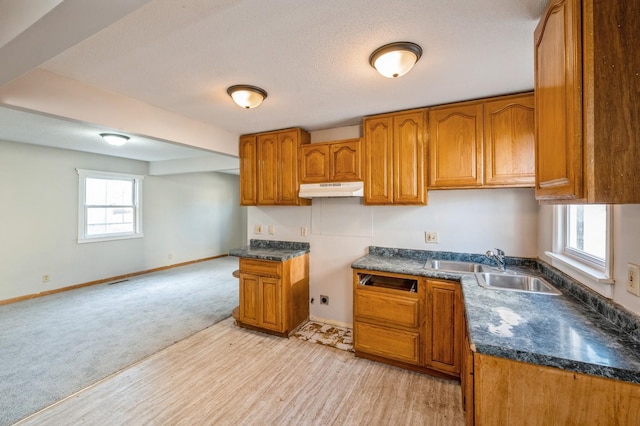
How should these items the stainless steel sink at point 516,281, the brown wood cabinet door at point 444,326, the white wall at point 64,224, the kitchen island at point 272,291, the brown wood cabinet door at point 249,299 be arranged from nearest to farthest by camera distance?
the stainless steel sink at point 516,281
the brown wood cabinet door at point 444,326
the kitchen island at point 272,291
the brown wood cabinet door at point 249,299
the white wall at point 64,224

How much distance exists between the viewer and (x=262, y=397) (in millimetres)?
2064

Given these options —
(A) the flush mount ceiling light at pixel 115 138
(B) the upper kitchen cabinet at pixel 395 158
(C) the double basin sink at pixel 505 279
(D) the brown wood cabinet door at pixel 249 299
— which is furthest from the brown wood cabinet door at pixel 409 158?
(A) the flush mount ceiling light at pixel 115 138

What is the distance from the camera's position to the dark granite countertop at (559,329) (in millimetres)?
971

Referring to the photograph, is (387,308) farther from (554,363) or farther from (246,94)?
(246,94)

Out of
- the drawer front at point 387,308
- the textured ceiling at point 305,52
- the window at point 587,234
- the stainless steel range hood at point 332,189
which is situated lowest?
the drawer front at point 387,308

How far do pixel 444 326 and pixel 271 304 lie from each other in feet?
5.73

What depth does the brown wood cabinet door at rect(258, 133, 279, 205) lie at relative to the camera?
3238 millimetres

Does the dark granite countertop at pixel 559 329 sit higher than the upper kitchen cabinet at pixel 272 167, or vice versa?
the upper kitchen cabinet at pixel 272 167

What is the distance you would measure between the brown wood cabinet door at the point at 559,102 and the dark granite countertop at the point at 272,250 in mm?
2349

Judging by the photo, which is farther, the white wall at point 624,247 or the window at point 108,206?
the window at point 108,206

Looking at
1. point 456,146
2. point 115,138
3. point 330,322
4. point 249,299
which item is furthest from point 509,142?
point 115,138

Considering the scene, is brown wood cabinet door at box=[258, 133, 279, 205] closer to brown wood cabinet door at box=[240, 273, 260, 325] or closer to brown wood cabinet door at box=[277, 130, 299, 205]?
brown wood cabinet door at box=[277, 130, 299, 205]

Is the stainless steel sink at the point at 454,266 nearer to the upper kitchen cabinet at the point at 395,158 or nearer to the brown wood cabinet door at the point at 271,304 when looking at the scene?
the upper kitchen cabinet at the point at 395,158

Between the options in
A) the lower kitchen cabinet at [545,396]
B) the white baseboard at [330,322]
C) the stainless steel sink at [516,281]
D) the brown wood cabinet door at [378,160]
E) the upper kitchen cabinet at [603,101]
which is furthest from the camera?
the white baseboard at [330,322]
